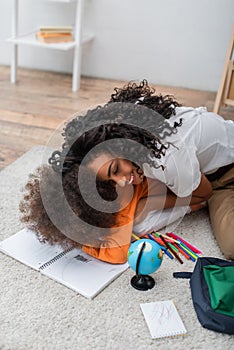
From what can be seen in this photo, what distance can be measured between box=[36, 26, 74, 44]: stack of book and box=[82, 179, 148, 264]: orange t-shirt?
1524 millimetres

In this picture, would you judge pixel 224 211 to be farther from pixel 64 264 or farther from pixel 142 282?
pixel 64 264

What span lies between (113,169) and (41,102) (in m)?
1.36

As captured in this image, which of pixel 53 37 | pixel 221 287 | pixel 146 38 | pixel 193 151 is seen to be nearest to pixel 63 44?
pixel 53 37

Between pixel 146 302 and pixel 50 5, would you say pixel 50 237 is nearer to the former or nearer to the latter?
pixel 146 302

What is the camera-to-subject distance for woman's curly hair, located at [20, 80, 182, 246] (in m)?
1.28

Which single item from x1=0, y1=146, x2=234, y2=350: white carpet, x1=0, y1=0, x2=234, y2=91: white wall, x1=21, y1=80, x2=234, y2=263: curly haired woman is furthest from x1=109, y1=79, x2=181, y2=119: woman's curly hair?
x1=0, y1=0, x2=234, y2=91: white wall

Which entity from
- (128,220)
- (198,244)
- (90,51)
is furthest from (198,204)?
(90,51)

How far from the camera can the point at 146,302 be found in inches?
48.0

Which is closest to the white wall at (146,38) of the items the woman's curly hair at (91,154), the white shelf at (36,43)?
the white shelf at (36,43)

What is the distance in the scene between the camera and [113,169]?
1.28 meters

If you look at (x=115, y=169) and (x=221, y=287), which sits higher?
(x=115, y=169)

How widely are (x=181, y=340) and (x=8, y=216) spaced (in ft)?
2.27

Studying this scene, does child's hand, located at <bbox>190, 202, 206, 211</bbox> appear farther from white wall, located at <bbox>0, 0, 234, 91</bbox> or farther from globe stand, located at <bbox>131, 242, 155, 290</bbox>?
white wall, located at <bbox>0, 0, 234, 91</bbox>

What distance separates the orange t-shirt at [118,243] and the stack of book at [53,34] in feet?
→ 5.00
